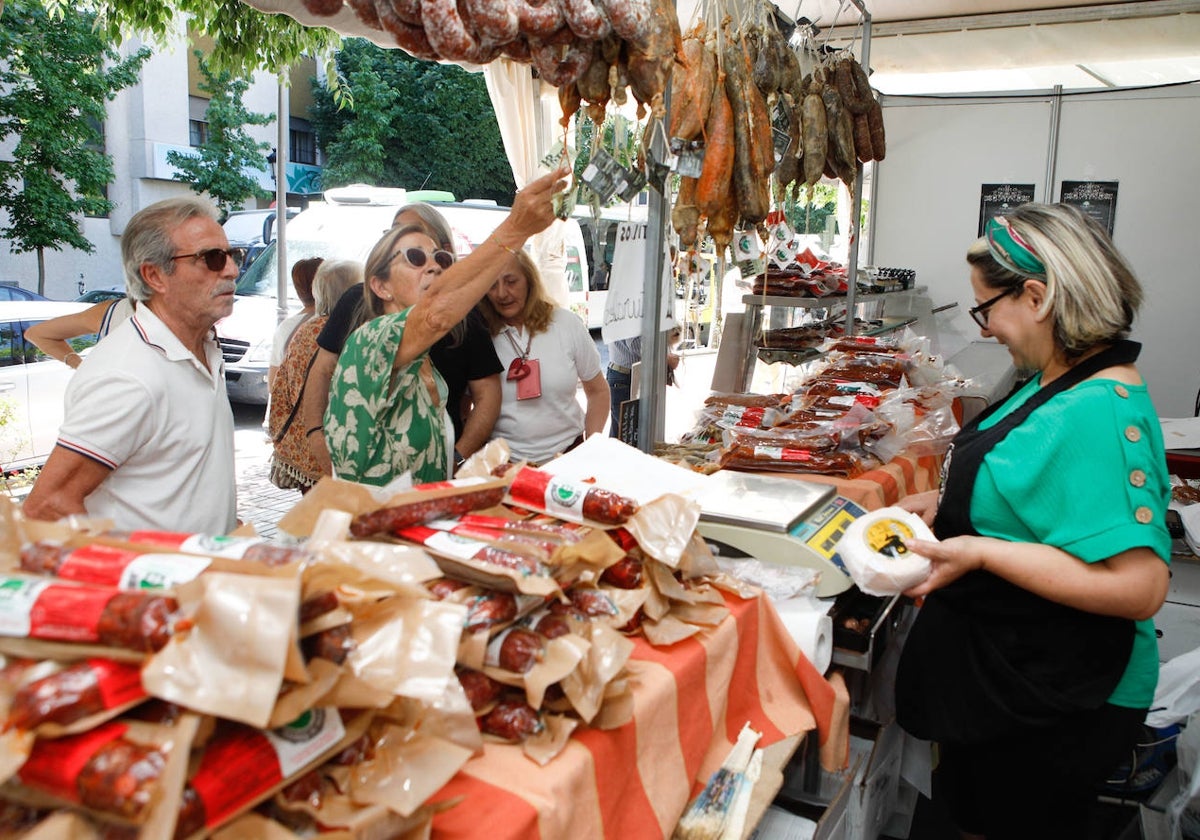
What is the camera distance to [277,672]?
Result: 0.86 meters

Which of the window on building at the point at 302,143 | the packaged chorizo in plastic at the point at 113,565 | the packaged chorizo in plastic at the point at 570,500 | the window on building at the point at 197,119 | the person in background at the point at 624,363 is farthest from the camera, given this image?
the window on building at the point at 302,143

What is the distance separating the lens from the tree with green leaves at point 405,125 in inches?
816

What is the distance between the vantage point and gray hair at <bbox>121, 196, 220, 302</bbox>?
7.27 ft

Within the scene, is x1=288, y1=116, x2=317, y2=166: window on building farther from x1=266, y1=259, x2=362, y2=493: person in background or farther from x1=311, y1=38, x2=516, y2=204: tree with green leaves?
x1=266, y1=259, x2=362, y2=493: person in background

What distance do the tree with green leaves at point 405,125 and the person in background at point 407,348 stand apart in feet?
62.8

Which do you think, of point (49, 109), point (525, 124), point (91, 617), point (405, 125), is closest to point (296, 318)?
point (525, 124)

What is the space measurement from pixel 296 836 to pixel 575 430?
2864 mm

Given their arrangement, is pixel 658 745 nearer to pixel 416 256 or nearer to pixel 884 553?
pixel 884 553

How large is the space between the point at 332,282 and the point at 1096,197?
5603 mm

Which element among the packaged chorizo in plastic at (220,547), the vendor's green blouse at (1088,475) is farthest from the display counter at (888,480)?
the packaged chorizo in plastic at (220,547)

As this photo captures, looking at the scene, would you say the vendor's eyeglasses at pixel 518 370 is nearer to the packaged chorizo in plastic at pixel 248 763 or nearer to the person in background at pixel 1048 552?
the person in background at pixel 1048 552

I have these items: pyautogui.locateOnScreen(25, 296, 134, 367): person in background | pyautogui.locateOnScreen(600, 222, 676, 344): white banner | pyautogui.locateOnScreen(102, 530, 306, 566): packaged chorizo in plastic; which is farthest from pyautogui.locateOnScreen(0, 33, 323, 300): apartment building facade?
pyautogui.locateOnScreen(102, 530, 306, 566): packaged chorizo in plastic

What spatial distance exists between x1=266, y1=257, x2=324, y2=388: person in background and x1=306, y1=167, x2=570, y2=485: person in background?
1908mm

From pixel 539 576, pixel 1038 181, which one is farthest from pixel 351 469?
pixel 1038 181
